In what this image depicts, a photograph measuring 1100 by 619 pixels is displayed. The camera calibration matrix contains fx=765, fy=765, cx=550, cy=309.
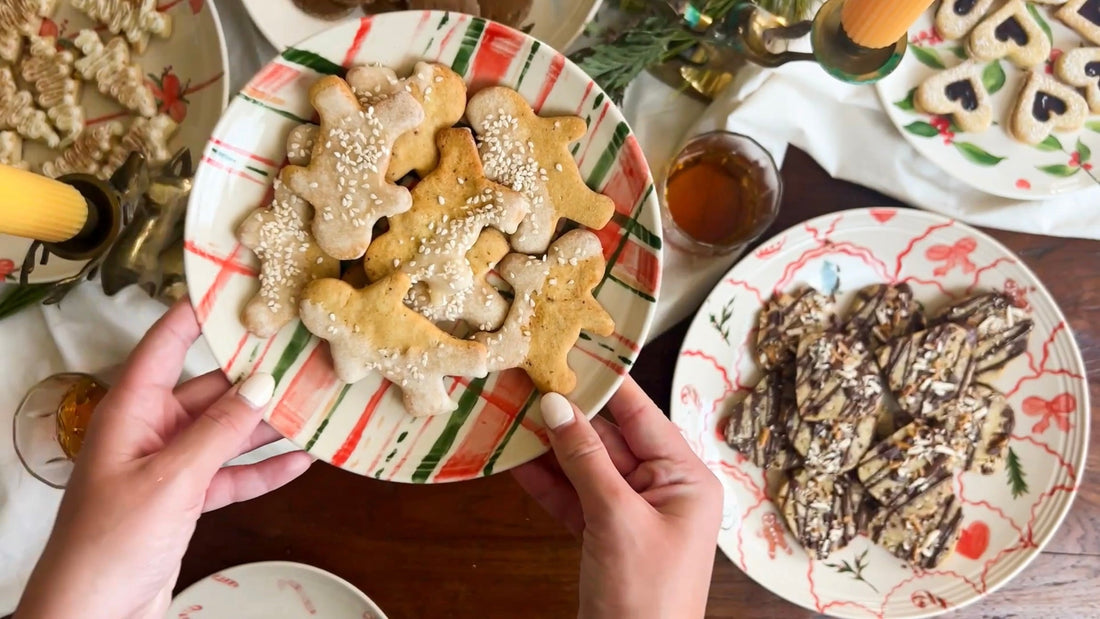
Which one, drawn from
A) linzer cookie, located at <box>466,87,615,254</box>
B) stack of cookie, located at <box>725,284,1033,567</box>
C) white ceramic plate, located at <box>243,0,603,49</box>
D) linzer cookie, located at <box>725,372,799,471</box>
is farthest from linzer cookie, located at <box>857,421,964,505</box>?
white ceramic plate, located at <box>243,0,603,49</box>

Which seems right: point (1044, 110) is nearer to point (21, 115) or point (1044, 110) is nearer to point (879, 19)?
point (879, 19)

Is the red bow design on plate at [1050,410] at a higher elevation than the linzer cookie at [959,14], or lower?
lower

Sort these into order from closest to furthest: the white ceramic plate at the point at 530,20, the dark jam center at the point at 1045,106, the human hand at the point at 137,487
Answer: the human hand at the point at 137,487
the white ceramic plate at the point at 530,20
the dark jam center at the point at 1045,106

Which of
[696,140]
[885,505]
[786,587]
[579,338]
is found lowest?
[786,587]

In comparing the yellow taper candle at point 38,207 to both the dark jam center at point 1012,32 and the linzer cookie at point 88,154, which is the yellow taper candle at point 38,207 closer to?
the linzer cookie at point 88,154

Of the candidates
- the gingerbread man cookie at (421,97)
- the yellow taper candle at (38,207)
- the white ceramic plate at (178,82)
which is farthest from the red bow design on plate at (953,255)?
the yellow taper candle at (38,207)

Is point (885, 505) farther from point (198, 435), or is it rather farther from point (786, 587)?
point (198, 435)

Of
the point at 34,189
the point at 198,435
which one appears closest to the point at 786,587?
the point at 198,435

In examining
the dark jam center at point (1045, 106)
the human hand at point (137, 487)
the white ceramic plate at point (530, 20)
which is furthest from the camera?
the dark jam center at point (1045, 106)

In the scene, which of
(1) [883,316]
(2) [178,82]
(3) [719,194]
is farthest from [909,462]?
(2) [178,82]
